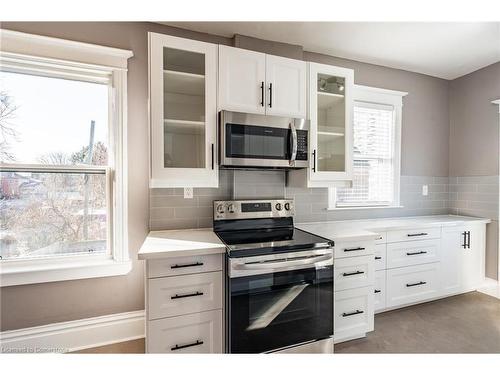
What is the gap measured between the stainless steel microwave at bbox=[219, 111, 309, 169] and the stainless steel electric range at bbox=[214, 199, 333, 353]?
58cm

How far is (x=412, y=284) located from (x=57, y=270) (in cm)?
314

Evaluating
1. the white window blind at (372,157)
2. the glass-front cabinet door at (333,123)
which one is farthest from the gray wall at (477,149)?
the glass-front cabinet door at (333,123)

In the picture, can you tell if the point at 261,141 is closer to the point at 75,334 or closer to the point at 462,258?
the point at 75,334

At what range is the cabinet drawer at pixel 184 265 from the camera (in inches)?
58.3

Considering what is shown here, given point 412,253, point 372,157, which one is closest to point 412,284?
point 412,253

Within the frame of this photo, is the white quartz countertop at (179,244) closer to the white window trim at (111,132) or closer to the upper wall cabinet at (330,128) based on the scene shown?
the white window trim at (111,132)

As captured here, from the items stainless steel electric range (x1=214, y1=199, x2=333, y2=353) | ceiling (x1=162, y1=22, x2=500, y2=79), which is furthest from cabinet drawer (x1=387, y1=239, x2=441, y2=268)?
ceiling (x1=162, y1=22, x2=500, y2=79)

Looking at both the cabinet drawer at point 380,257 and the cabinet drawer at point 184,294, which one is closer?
the cabinet drawer at point 184,294

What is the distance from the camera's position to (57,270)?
1.85 metres

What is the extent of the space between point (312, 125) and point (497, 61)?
250 cm

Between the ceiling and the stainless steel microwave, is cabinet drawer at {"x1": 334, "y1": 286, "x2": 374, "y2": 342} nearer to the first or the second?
the stainless steel microwave

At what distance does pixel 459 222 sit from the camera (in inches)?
107

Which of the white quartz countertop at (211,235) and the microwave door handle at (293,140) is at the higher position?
the microwave door handle at (293,140)

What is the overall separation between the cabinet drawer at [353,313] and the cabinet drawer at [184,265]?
101 centimetres
